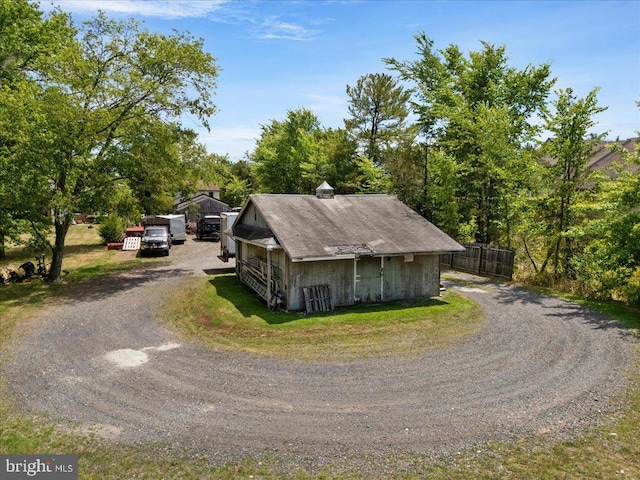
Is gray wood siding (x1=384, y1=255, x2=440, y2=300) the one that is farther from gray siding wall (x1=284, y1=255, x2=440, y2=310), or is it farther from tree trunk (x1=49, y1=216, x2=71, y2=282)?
tree trunk (x1=49, y1=216, x2=71, y2=282)

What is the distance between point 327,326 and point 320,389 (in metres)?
4.75

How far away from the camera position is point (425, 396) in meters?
9.73

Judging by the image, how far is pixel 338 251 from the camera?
16.4 metres

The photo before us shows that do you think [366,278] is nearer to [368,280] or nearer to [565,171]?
[368,280]

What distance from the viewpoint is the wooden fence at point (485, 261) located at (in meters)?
23.7

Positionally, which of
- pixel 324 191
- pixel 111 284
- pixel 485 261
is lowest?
pixel 111 284

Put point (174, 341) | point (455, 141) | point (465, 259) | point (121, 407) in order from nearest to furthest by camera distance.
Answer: point (121, 407) → point (174, 341) → point (465, 259) → point (455, 141)

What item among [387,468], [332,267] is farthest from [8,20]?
[387,468]

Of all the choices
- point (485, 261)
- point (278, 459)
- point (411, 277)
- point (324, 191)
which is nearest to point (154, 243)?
point (324, 191)

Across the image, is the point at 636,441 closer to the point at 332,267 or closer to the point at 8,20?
the point at 332,267

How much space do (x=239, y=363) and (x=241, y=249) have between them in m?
11.6

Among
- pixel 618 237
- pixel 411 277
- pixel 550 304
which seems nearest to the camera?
pixel 618 237

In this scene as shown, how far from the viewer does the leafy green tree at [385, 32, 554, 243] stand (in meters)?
25.1

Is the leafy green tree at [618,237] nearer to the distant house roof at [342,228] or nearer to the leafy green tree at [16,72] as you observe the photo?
the distant house roof at [342,228]
